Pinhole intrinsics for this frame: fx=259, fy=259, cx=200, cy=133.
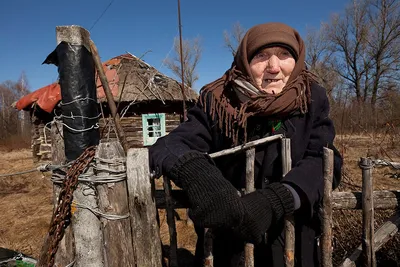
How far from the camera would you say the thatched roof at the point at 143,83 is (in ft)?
32.1

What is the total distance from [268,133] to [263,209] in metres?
0.48

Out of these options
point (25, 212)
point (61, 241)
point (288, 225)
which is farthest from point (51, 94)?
point (288, 225)

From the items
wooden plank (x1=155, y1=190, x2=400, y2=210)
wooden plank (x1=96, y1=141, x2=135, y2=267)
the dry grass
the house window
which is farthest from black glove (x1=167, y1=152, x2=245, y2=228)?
the house window

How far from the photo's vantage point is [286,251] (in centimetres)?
142

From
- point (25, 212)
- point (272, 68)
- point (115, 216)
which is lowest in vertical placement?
point (25, 212)

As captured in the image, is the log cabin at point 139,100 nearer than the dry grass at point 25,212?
No

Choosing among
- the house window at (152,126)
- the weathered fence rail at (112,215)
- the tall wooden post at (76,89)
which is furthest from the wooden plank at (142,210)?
the house window at (152,126)

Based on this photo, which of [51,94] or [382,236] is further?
[51,94]

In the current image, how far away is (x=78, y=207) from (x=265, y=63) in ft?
3.90

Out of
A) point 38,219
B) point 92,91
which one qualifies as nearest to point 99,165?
point 92,91

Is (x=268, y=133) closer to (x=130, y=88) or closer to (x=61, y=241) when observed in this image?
(x=61, y=241)

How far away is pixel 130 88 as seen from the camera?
10.1 metres

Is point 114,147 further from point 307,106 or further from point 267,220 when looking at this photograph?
point 307,106

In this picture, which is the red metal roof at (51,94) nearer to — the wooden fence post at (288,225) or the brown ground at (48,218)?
the brown ground at (48,218)
